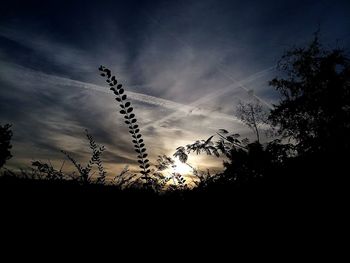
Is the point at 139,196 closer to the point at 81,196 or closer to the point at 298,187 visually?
the point at 81,196

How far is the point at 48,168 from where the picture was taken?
4.80 meters

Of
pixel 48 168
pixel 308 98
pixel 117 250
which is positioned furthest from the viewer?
pixel 308 98

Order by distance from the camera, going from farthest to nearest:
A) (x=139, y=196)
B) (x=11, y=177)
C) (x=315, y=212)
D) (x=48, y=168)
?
(x=48, y=168) < (x=11, y=177) < (x=139, y=196) < (x=315, y=212)

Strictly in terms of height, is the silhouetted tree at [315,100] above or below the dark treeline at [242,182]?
above

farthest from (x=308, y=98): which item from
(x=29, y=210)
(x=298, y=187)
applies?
(x=29, y=210)

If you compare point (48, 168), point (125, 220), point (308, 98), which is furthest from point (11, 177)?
point (308, 98)

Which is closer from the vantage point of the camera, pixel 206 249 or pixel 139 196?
pixel 206 249

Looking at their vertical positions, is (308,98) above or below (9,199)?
above

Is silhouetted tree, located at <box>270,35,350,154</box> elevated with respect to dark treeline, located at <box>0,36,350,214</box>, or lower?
elevated

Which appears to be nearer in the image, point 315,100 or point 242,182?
point 242,182

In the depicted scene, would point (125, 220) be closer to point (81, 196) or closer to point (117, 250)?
point (117, 250)

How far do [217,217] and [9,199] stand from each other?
2284mm

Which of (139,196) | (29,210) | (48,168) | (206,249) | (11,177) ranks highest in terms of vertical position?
(48,168)

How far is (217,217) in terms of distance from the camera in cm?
278
